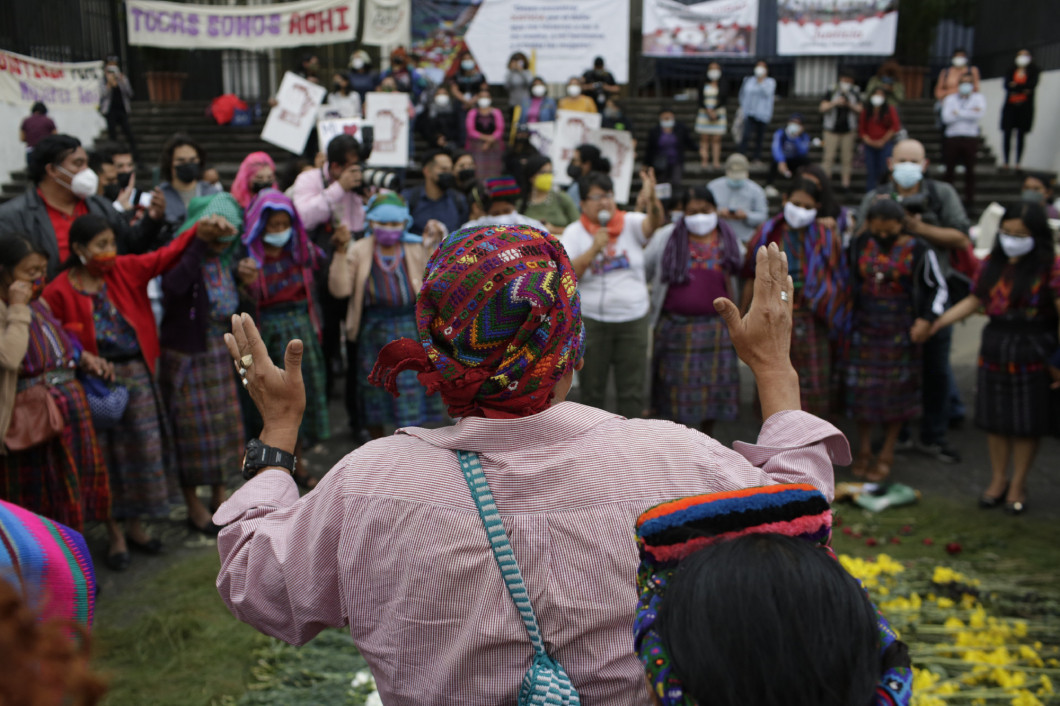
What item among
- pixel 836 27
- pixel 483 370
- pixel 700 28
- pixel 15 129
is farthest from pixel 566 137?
pixel 15 129

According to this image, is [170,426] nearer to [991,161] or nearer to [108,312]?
[108,312]

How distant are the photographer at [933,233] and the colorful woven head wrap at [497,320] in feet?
16.7

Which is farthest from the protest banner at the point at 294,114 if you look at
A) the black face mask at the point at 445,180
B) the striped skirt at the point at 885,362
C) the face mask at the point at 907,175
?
the striped skirt at the point at 885,362

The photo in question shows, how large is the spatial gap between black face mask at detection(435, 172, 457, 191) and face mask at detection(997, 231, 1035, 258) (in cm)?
370

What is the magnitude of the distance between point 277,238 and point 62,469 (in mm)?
1724

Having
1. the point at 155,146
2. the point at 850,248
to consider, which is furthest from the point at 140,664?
the point at 155,146

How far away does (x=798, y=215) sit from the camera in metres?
5.93

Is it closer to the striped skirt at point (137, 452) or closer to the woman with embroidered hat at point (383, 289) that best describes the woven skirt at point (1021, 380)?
the woman with embroidered hat at point (383, 289)

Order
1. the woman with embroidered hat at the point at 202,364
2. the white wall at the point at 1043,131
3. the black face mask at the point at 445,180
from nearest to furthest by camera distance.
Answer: the woman with embroidered hat at the point at 202,364
the black face mask at the point at 445,180
the white wall at the point at 1043,131

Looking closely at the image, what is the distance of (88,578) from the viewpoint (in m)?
1.52

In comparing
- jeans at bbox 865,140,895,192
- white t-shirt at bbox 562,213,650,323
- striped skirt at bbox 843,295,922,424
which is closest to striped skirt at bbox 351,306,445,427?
white t-shirt at bbox 562,213,650,323

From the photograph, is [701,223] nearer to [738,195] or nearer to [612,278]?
[612,278]

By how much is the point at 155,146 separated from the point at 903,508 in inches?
573

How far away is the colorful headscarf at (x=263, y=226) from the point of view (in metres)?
5.41
